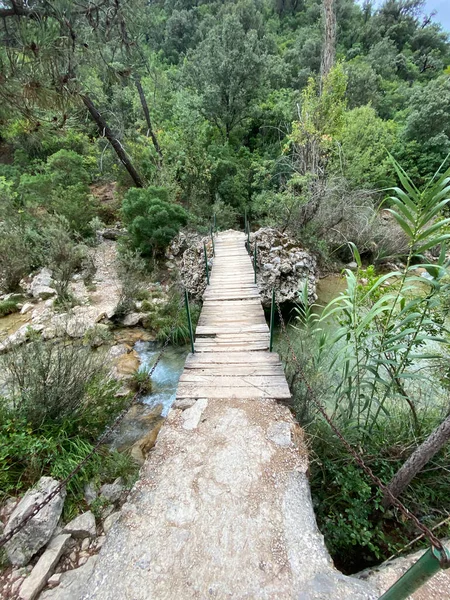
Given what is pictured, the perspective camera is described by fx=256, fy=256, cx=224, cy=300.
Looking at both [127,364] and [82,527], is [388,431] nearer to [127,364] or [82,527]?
[82,527]

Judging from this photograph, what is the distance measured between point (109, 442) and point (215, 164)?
37.9 feet

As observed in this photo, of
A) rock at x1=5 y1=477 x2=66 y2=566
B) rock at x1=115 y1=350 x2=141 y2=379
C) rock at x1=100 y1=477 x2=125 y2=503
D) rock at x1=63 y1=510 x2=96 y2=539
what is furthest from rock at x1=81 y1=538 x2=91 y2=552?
rock at x1=115 y1=350 x2=141 y2=379

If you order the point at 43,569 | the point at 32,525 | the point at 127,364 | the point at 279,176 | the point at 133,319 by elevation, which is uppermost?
the point at 279,176

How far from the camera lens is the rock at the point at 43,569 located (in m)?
1.65

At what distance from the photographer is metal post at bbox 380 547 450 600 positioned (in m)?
0.75

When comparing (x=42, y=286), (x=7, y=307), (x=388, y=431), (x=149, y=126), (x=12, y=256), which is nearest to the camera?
(x=388, y=431)

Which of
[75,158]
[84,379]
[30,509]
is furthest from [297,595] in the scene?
[75,158]

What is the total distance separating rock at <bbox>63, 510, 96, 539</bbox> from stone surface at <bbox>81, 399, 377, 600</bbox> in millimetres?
501

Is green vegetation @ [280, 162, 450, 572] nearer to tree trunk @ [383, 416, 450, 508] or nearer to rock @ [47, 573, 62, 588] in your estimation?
tree trunk @ [383, 416, 450, 508]

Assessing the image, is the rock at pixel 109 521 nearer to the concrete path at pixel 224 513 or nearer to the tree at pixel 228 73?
the concrete path at pixel 224 513

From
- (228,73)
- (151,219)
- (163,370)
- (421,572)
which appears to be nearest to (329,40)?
(228,73)

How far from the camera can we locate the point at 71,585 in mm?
1697

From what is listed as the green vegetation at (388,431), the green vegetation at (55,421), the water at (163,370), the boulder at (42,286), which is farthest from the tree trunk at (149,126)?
the green vegetation at (388,431)

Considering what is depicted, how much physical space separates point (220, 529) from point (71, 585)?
1.04 metres
